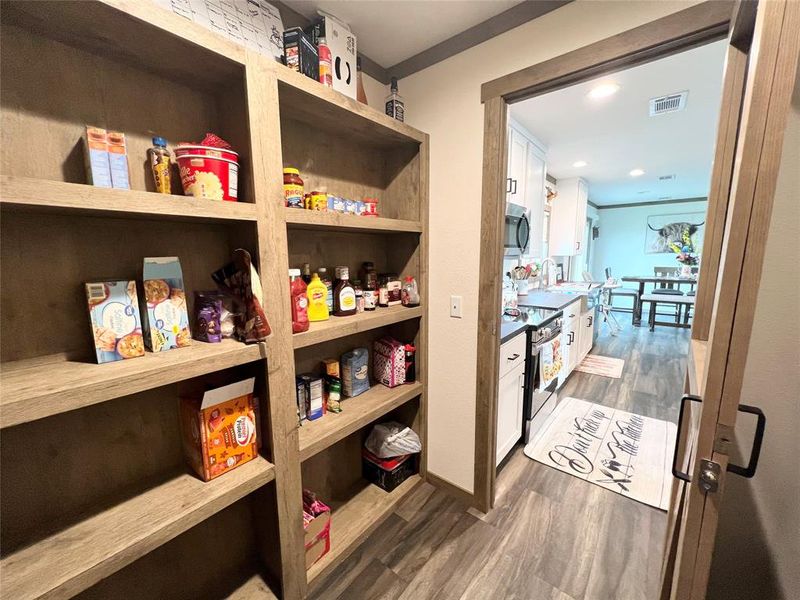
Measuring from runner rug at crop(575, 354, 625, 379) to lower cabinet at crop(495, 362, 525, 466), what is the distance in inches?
80.2

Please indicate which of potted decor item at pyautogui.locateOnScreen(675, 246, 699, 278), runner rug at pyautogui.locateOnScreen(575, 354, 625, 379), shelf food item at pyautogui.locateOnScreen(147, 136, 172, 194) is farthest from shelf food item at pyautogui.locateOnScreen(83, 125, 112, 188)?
potted decor item at pyautogui.locateOnScreen(675, 246, 699, 278)

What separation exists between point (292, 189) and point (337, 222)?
0.20 meters

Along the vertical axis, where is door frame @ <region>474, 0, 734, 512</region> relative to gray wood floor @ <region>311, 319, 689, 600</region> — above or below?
above

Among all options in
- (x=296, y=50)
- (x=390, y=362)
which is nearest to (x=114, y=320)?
(x=296, y=50)

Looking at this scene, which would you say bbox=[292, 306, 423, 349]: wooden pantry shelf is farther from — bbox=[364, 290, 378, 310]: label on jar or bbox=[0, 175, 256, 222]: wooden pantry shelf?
bbox=[0, 175, 256, 222]: wooden pantry shelf

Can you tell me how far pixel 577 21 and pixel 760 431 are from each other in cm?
147

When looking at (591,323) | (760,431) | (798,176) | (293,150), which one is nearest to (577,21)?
(798,176)

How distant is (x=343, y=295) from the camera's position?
1.45 m

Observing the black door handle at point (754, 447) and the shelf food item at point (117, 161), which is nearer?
the black door handle at point (754, 447)

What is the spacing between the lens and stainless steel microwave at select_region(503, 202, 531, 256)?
2520 mm

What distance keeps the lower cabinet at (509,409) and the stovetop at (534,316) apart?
300 millimetres

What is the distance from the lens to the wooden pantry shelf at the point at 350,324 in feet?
3.92

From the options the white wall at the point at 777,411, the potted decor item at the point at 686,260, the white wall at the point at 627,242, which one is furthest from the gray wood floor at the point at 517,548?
the white wall at the point at 627,242

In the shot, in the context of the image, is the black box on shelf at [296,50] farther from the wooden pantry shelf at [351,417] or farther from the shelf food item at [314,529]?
the shelf food item at [314,529]
